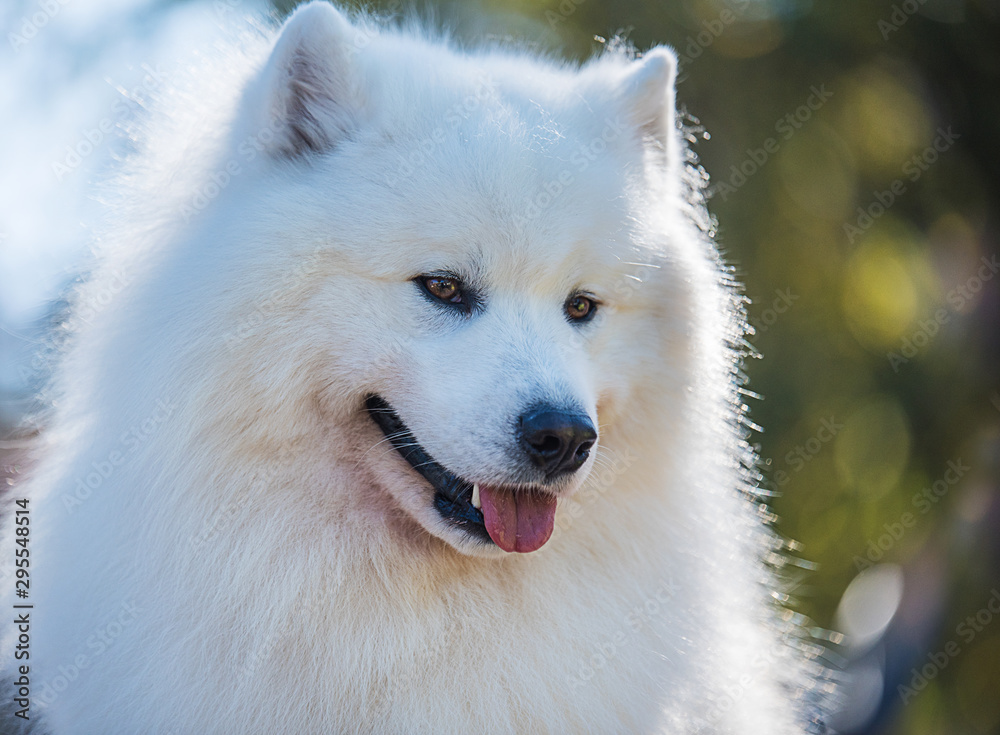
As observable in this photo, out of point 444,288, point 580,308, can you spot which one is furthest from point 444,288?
point 580,308

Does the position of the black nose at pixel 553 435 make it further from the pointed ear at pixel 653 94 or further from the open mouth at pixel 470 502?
the pointed ear at pixel 653 94

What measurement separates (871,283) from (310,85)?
593 centimetres

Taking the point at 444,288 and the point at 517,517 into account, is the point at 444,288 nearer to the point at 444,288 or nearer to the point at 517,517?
the point at 444,288

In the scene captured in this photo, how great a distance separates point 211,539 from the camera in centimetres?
241

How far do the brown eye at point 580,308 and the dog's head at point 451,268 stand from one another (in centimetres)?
1

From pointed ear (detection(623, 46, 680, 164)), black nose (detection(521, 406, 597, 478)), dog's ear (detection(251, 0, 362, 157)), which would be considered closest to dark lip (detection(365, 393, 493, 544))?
black nose (detection(521, 406, 597, 478))

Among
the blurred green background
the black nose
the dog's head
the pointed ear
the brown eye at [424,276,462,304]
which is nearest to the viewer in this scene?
the black nose

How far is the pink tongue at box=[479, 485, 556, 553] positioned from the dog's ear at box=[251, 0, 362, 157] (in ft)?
4.05

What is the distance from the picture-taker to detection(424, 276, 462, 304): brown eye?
8.06 ft

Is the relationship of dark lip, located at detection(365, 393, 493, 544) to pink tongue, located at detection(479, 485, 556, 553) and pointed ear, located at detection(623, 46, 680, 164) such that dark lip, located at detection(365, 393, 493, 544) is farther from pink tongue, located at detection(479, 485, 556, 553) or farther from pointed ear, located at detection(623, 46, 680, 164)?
pointed ear, located at detection(623, 46, 680, 164)

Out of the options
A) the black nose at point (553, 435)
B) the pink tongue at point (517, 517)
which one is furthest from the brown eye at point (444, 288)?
the pink tongue at point (517, 517)

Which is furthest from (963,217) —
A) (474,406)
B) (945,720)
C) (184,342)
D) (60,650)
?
(60,650)

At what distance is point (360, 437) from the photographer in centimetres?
251

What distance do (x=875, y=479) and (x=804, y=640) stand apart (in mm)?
3297
